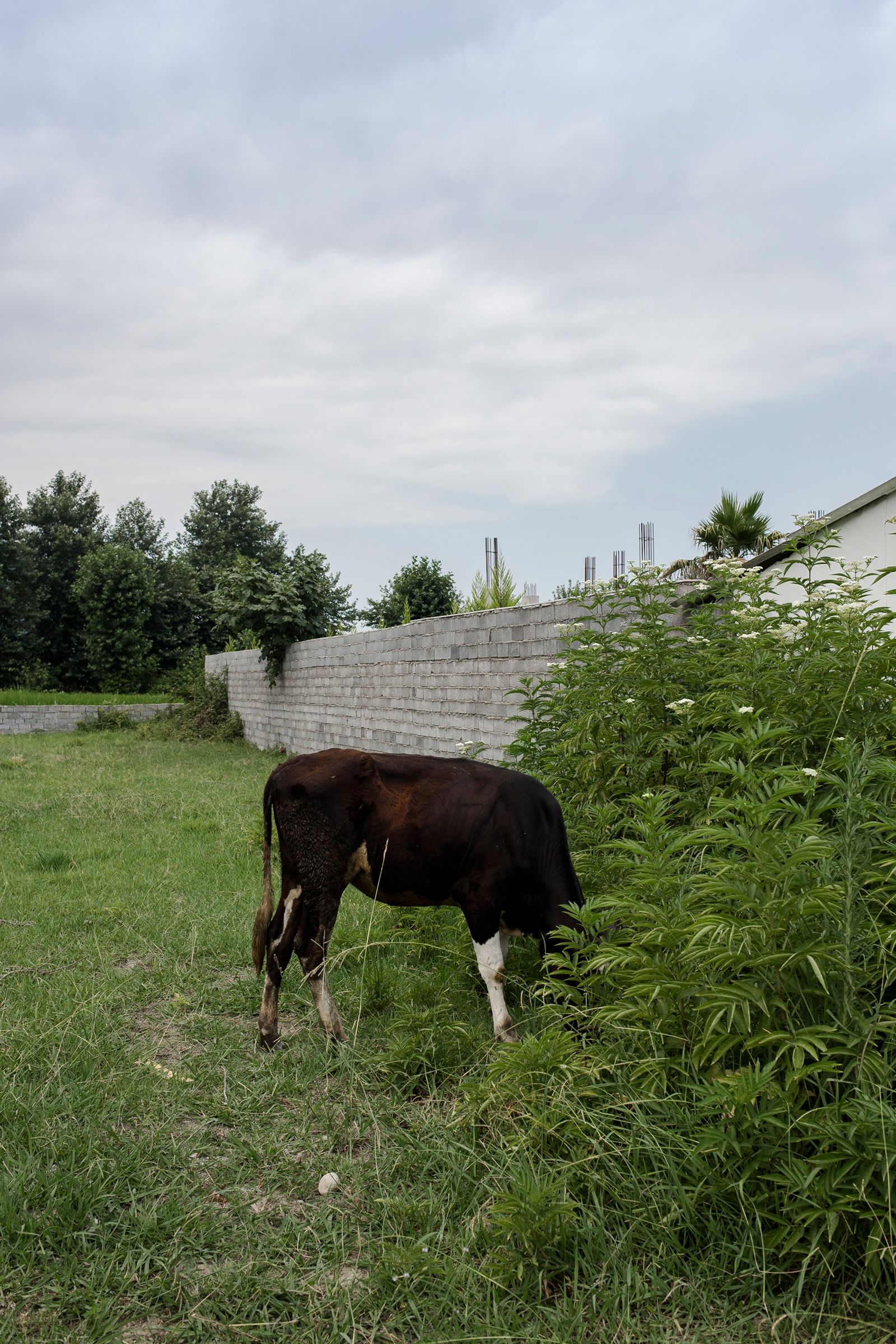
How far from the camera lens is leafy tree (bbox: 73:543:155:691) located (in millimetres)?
30828

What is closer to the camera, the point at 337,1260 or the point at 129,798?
the point at 337,1260

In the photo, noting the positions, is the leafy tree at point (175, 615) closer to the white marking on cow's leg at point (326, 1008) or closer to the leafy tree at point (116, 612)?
the leafy tree at point (116, 612)

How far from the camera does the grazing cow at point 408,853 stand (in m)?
3.66

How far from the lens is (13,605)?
3206cm

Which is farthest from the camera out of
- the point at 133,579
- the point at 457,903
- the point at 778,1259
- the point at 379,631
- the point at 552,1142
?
the point at 133,579

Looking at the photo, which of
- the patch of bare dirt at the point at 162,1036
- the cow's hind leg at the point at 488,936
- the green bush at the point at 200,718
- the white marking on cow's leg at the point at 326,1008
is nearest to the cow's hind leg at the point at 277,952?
the white marking on cow's leg at the point at 326,1008

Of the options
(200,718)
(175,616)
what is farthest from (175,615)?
(200,718)

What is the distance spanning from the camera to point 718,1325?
2100 mm

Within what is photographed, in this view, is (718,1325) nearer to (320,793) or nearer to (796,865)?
(796,865)

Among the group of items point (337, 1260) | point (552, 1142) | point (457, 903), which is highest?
point (457, 903)

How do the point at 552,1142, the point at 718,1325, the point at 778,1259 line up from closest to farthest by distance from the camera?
Answer: the point at 718,1325
the point at 778,1259
the point at 552,1142

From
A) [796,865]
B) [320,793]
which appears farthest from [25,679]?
[796,865]

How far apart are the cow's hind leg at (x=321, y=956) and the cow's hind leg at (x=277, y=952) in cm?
6

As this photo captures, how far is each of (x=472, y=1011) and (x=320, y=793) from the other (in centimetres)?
115
